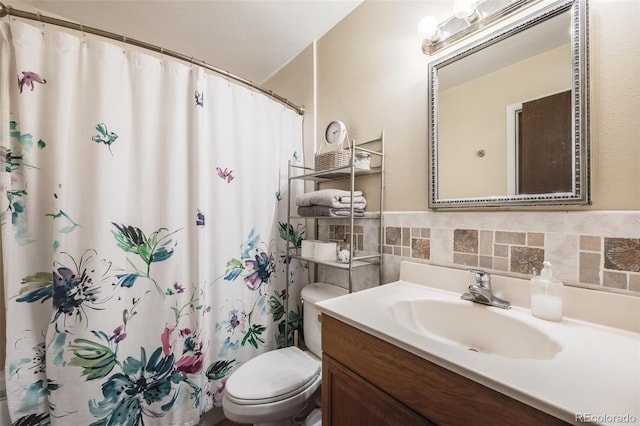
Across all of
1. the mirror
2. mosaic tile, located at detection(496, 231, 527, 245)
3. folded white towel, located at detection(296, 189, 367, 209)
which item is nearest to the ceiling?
the mirror

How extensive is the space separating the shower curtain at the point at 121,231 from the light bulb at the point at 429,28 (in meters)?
0.95

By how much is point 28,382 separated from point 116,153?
96cm

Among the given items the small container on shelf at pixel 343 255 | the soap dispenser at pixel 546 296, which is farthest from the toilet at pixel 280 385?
the soap dispenser at pixel 546 296

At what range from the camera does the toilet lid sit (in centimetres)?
101

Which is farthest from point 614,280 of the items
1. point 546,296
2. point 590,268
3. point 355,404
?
point 355,404

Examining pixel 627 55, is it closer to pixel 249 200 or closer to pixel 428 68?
pixel 428 68

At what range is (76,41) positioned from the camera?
1.03 meters

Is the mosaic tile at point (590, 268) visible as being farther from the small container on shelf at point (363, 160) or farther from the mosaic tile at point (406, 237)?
the small container on shelf at point (363, 160)

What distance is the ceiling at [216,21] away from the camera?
1353 millimetres

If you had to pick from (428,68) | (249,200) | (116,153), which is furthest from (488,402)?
(116,153)

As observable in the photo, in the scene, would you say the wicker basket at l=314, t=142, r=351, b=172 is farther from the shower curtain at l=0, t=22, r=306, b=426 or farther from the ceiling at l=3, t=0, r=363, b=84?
the ceiling at l=3, t=0, r=363, b=84

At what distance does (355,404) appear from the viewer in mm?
708

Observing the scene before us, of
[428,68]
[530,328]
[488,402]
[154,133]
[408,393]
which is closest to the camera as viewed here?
[488,402]

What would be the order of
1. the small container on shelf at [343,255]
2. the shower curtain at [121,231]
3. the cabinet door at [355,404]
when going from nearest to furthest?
1. the cabinet door at [355,404]
2. the shower curtain at [121,231]
3. the small container on shelf at [343,255]
